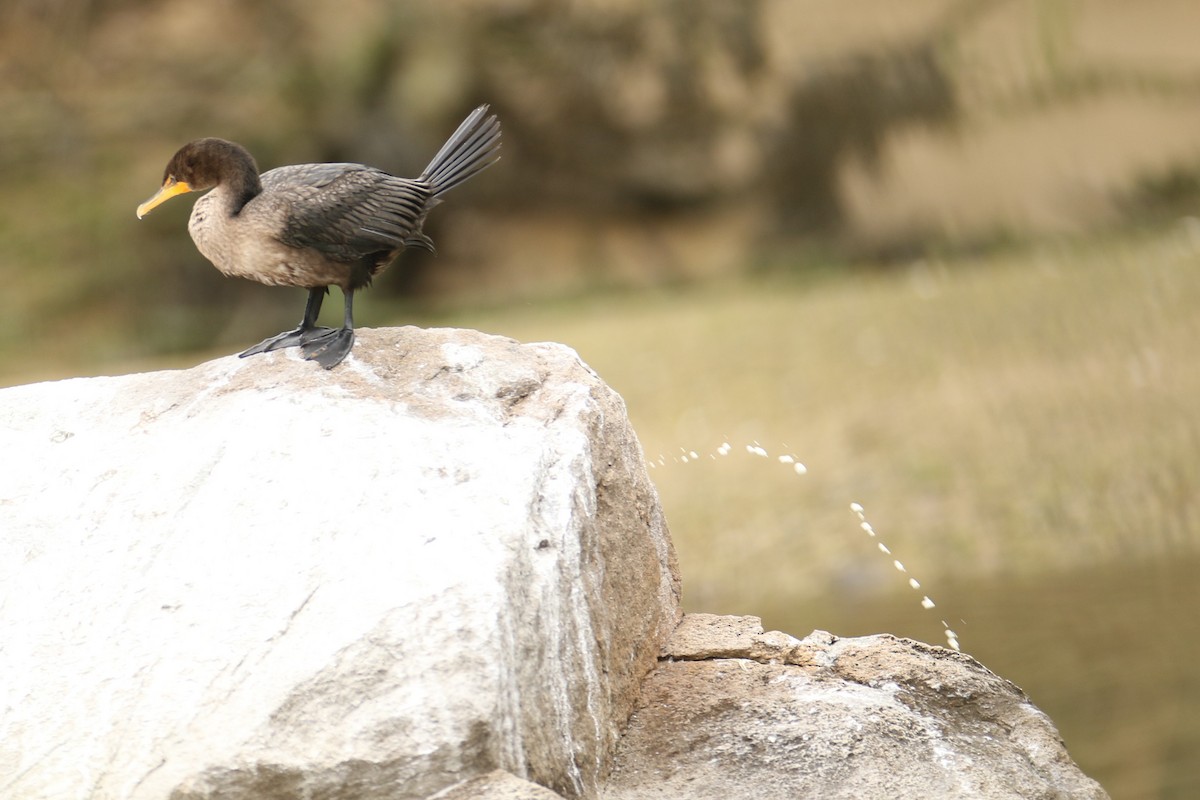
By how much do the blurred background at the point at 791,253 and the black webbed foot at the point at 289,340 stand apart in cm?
342

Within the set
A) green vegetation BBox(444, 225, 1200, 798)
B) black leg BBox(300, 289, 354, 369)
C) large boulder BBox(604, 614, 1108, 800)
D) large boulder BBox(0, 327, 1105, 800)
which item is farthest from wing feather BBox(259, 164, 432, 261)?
green vegetation BBox(444, 225, 1200, 798)

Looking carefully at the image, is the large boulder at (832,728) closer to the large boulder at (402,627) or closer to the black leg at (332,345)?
the large boulder at (402,627)

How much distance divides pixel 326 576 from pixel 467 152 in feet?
4.65

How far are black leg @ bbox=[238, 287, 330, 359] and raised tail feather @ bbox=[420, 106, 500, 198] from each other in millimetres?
433

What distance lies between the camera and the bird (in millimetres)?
3594

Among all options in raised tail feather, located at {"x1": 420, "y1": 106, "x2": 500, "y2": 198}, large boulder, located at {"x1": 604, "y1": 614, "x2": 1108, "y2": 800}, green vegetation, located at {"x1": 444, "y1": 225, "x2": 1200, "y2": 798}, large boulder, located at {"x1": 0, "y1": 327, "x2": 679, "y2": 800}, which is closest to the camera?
large boulder, located at {"x1": 0, "y1": 327, "x2": 679, "y2": 800}

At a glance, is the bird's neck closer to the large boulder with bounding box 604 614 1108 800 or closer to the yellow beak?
the yellow beak

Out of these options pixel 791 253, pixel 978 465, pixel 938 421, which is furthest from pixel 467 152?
pixel 791 253

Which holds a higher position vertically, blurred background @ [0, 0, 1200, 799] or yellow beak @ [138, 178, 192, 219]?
blurred background @ [0, 0, 1200, 799]

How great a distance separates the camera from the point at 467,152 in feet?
13.2

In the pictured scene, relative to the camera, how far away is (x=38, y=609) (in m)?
3.23

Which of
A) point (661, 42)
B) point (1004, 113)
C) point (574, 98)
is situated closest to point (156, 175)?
point (574, 98)

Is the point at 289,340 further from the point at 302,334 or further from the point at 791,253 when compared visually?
the point at 791,253

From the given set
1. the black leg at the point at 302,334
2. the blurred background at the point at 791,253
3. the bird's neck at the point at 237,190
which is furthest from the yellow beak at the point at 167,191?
the blurred background at the point at 791,253
